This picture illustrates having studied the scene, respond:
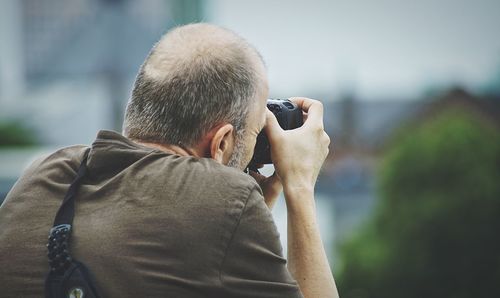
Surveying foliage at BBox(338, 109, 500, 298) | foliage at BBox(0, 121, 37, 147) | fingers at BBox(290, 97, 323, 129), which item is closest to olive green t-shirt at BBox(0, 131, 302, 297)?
fingers at BBox(290, 97, 323, 129)

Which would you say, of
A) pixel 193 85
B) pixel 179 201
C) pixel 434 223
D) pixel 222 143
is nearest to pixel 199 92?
pixel 193 85

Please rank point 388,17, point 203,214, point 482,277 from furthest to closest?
point 388,17 < point 482,277 < point 203,214

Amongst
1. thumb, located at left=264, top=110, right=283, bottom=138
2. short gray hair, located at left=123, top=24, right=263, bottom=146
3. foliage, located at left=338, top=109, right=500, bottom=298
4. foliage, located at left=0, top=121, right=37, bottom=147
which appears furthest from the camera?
foliage, located at left=0, top=121, right=37, bottom=147

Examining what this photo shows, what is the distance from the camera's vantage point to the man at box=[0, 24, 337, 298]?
1.74m

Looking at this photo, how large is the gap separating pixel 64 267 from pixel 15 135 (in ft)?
151

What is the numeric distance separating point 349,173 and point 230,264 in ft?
163

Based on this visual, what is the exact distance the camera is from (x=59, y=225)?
5.85ft

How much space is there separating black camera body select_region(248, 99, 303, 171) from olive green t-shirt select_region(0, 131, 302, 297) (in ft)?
0.95

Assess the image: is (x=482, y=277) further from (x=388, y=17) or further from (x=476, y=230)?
(x=388, y=17)

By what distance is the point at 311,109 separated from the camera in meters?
2.21

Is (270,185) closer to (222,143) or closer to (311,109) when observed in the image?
(311,109)

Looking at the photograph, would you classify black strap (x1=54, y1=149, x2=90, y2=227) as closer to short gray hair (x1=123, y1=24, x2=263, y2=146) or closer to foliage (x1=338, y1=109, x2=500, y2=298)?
short gray hair (x1=123, y1=24, x2=263, y2=146)

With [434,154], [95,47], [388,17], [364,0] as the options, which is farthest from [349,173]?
[364,0]

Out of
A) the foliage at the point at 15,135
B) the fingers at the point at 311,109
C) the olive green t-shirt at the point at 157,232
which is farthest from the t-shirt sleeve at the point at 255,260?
the foliage at the point at 15,135
